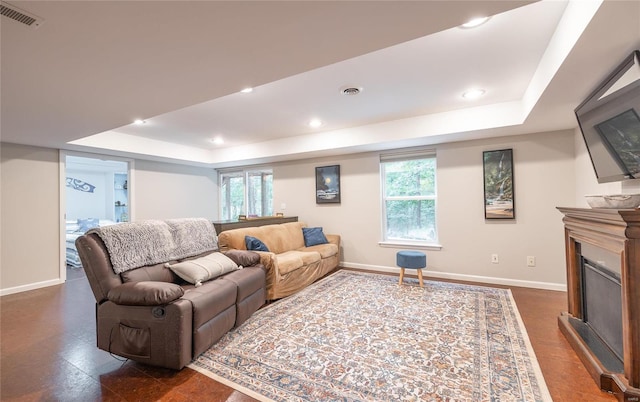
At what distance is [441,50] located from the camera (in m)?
2.10

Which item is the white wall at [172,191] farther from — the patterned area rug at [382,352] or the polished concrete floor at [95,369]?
the patterned area rug at [382,352]

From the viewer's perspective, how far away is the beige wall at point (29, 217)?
3670 mm

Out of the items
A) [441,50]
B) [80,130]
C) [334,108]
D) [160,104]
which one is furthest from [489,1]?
[80,130]

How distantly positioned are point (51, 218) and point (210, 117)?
290 cm

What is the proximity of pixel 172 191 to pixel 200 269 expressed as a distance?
3.81 meters

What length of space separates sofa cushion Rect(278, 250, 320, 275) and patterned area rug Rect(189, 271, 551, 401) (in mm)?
380

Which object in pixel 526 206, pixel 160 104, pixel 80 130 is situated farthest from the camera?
pixel 526 206

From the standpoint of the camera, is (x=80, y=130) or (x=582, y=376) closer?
(x=582, y=376)

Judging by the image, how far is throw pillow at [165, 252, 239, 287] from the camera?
2.40 m

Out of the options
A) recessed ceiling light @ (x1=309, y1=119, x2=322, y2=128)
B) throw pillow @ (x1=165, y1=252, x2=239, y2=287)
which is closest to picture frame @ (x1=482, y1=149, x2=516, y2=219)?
A: recessed ceiling light @ (x1=309, y1=119, x2=322, y2=128)

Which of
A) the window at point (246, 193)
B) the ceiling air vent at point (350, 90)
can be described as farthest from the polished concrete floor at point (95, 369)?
the window at point (246, 193)

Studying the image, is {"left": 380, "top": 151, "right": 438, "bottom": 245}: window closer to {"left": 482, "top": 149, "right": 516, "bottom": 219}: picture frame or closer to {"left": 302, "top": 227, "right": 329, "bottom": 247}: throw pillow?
{"left": 482, "top": 149, "right": 516, "bottom": 219}: picture frame

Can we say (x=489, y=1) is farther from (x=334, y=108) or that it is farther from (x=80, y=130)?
(x=80, y=130)

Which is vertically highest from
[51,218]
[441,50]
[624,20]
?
[441,50]
